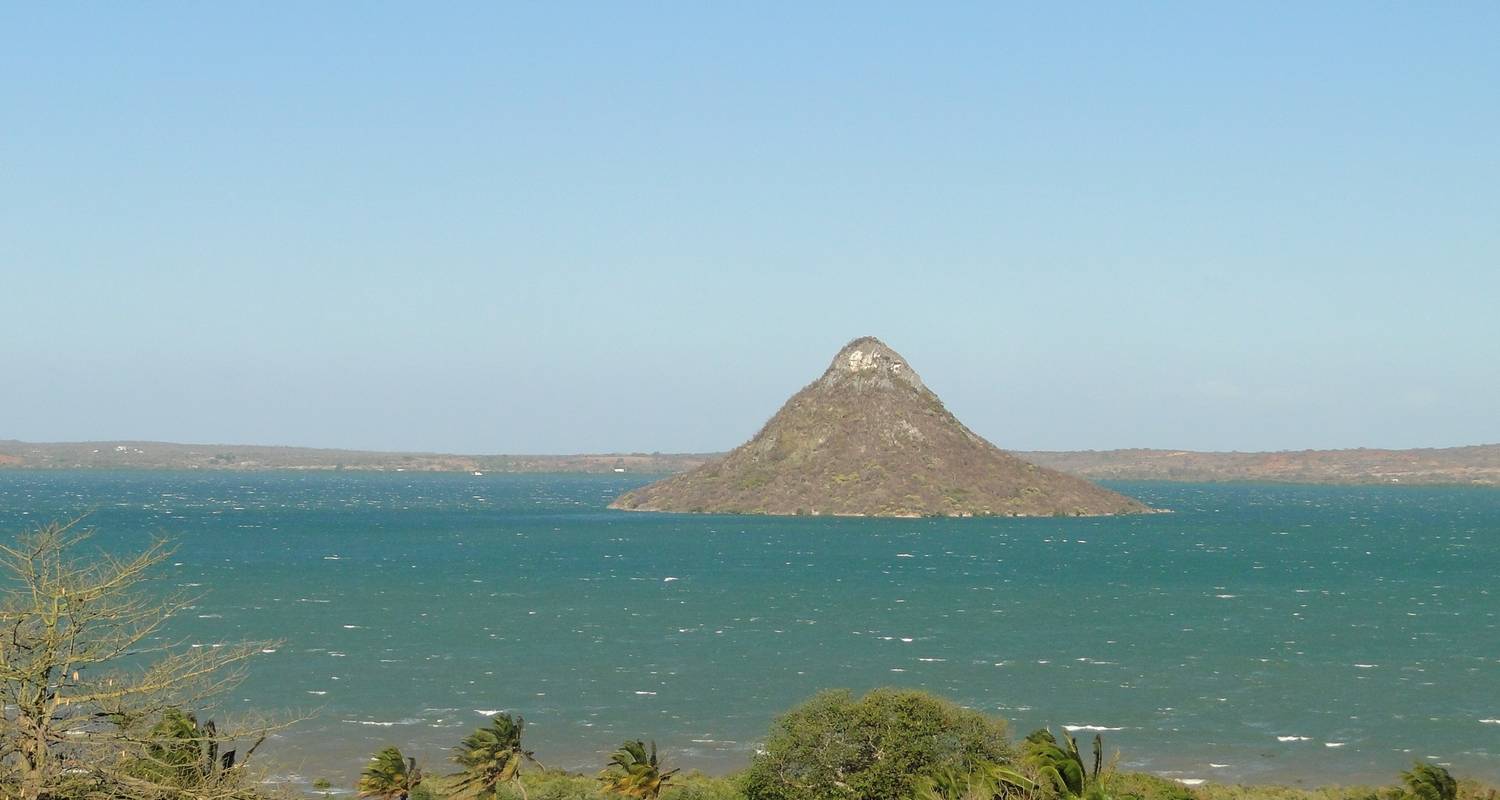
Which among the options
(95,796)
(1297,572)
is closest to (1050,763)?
(95,796)

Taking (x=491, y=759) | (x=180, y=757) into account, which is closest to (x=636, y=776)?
(x=491, y=759)

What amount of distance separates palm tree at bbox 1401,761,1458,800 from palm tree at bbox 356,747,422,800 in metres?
25.3

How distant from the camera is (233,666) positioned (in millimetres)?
65250

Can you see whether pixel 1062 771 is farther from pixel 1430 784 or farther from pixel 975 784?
pixel 1430 784

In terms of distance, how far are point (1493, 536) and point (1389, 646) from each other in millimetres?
112970

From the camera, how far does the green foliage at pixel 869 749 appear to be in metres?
34.5

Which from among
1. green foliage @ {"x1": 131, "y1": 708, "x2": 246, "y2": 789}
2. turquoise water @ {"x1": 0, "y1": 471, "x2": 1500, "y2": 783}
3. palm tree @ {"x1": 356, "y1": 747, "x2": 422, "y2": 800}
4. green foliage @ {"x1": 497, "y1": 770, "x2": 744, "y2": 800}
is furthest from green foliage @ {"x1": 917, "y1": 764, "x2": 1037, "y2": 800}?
green foliage @ {"x1": 131, "y1": 708, "x2": 246, "y2": 789}

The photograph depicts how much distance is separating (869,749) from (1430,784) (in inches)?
598

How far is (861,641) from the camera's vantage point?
74.9 meters

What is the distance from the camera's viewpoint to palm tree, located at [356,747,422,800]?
3872 cm

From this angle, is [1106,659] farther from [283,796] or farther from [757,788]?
[283,796]

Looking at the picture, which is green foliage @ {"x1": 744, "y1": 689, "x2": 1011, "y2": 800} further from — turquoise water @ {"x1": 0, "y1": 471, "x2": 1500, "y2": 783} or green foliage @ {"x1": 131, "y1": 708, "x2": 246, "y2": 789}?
green foliage @ {"x1": 131, "y1": 708, "x2": 246, "y2": 789}

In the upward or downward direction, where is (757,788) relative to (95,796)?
downward

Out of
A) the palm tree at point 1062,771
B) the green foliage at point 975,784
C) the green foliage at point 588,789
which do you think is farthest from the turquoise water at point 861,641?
the palm tree at point 1062,771
